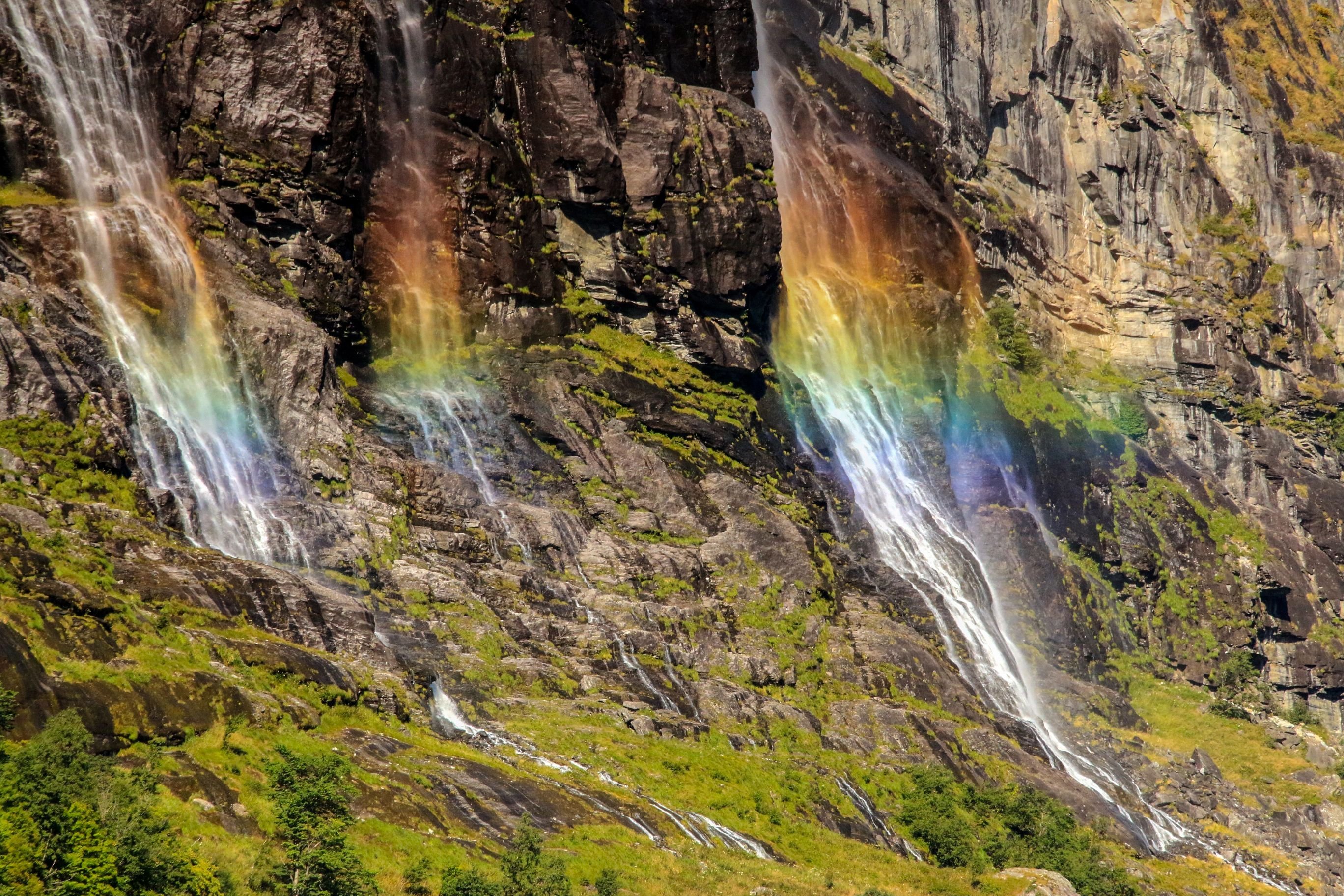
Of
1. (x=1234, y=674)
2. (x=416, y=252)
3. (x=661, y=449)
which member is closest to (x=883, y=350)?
(x=661, y=449)

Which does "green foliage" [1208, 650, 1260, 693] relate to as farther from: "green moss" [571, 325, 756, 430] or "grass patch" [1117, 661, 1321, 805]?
"green moss" [571, 325, 756, 430]

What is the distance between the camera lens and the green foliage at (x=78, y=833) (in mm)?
21969

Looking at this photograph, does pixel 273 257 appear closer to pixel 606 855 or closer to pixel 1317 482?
pixel 606 855

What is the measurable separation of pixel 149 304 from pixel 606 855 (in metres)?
27.5

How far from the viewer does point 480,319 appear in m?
61.7

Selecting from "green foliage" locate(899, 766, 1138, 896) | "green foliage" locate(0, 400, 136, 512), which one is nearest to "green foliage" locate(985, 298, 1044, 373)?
"green foliage" locate(899, 766, 1138, 896)

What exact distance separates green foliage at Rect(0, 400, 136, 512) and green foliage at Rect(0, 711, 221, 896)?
50.8 ft

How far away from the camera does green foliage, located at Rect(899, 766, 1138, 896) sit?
44.9 meters

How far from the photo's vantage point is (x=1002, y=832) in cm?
4744

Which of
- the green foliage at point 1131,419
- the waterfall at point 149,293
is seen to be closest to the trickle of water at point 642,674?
Result: the waterfall at point 149,293

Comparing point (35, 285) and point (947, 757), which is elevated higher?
point (35, 285)

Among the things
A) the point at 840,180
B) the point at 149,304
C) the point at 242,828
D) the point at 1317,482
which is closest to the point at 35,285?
the point at 149,304

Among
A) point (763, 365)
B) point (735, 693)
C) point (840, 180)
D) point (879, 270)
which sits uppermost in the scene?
point (840, 180)

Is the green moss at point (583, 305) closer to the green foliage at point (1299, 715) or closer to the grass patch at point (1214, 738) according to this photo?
the grass patch at point (1214, 738)
